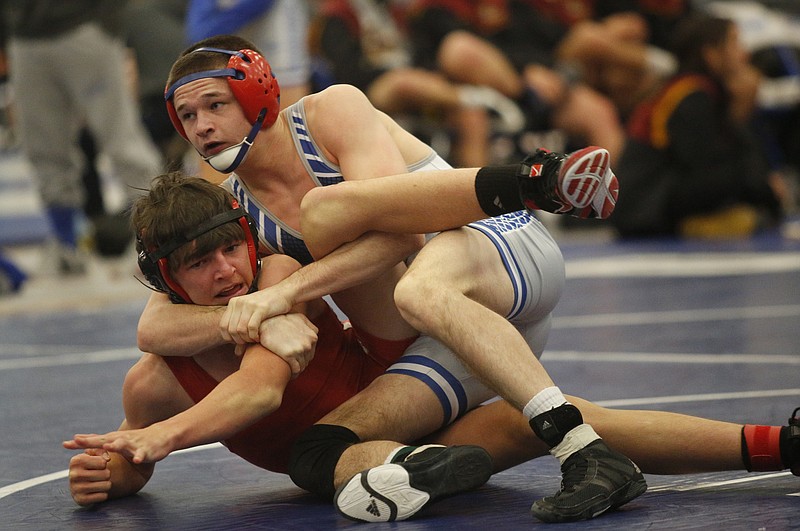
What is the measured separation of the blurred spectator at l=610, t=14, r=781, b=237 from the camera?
8.94 m

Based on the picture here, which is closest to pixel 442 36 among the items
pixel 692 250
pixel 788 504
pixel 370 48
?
pixel 370 48

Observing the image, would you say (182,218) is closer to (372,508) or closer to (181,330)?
(181,330)

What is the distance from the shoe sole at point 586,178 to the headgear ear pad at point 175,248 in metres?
0.72

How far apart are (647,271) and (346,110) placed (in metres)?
4.46

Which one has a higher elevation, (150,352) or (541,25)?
(541,25)

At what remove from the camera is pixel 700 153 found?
8945 mm

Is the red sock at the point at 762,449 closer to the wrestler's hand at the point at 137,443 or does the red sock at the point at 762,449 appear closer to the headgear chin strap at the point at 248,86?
the wrestler's hand at the point at 137,443

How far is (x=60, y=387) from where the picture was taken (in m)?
4.66

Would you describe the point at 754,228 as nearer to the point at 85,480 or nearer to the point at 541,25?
the point at 541,25

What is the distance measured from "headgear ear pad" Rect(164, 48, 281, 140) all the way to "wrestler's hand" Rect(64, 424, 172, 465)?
2.88ft

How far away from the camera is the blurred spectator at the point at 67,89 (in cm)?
794

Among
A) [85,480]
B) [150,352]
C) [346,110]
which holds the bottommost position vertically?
[85,480]

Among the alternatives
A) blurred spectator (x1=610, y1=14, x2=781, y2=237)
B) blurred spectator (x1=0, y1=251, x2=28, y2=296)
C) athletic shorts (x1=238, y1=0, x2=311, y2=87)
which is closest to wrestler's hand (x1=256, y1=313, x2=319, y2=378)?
athletic shorts (x1=238, y1=0, x2=311, y2=87)

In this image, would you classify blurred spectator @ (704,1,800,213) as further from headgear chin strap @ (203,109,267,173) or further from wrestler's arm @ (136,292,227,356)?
wrestler's arm @ (136,292,227,356)
